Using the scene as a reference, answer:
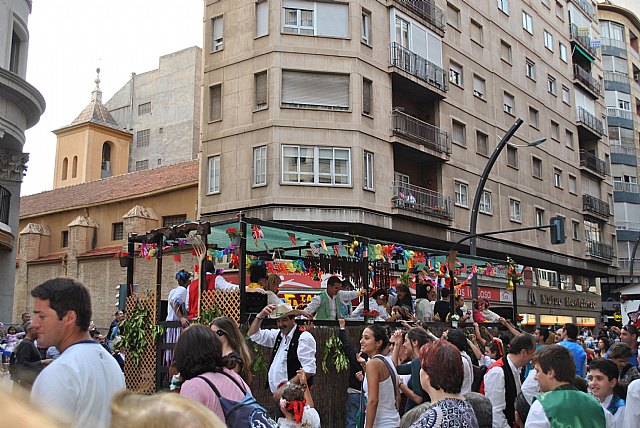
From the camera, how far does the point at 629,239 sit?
167 ft

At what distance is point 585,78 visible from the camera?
44.2m

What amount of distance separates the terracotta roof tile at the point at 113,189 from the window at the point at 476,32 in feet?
51.8

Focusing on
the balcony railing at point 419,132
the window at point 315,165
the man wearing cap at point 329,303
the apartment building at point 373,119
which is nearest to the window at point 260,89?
the apartment building at point 373,119

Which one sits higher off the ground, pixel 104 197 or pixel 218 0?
pixel 218 0

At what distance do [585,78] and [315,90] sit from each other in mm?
26851

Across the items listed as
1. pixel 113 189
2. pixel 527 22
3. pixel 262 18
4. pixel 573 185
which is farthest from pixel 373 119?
pixel 573 185

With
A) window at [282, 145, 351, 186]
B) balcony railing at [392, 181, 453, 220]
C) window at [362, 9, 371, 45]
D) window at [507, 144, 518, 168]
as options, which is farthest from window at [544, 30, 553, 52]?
window at [282, 145, 351, 186]

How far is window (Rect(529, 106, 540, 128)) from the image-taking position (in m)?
37.5

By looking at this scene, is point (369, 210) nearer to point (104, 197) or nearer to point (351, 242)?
point (351, 242)

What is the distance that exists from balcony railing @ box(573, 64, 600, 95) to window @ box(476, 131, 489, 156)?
46.6ft

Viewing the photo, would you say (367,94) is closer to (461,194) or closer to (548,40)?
(461,194)

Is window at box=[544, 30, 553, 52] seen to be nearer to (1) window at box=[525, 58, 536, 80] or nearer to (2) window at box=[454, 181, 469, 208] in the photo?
(1) window at box=[525, 58, 536, 80]

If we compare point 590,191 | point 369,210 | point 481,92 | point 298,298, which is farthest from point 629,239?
point 298,298

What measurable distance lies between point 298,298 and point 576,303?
29691 mm
